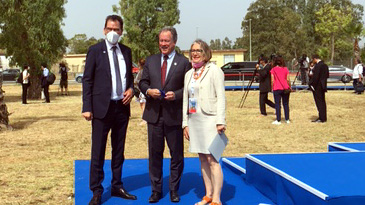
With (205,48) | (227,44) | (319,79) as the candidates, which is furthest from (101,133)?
(227,44)

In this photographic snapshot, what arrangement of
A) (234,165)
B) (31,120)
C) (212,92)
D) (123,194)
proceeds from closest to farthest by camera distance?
(212,92)
(123,194)
(234,165)
(31,120)

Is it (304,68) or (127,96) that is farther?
(304,68)

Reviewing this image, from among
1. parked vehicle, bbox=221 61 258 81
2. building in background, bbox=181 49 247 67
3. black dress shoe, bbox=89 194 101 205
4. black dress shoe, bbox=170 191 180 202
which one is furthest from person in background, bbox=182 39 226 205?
building in background, bbox=181 49 247 67

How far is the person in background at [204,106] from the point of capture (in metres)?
4.50

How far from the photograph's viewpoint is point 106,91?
4809mm

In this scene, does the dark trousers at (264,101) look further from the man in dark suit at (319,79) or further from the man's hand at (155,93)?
the man's hand at (155,93)

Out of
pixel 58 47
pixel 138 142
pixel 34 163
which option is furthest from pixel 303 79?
pixel 34 163

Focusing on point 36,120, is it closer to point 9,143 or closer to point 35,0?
point 9,143

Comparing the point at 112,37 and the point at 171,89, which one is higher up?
the point at 112,37

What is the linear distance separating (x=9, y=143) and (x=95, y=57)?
547 centimetres

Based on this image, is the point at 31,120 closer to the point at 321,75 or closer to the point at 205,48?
the point at 321,75

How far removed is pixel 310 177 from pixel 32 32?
19.5 metres

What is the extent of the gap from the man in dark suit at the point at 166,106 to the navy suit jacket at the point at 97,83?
0.37m

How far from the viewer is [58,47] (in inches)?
920
